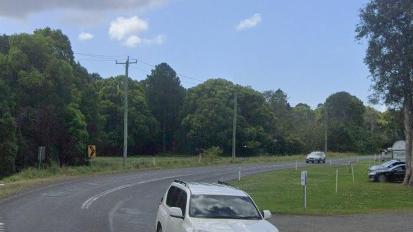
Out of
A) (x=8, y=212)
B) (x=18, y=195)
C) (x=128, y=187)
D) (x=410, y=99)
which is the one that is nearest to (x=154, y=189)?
(x=128, y=187)

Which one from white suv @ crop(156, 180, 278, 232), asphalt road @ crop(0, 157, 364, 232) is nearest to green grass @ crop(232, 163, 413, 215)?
asphalt road @ crop(0, 157, 364, 232)

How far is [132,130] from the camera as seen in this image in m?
111

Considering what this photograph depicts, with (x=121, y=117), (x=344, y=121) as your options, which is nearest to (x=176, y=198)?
(x=121, y=117)

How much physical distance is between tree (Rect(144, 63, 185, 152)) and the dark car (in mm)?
78227

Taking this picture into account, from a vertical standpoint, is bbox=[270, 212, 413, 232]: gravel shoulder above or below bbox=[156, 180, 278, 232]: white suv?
below

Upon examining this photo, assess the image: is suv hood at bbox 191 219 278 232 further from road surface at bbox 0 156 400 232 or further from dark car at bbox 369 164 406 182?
dark car at bbox 369 164 406 182

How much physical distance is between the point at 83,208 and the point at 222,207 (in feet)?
42.7

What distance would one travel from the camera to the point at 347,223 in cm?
1914

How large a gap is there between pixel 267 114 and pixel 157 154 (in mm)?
23231

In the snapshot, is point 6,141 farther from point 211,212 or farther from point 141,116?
point 141,116

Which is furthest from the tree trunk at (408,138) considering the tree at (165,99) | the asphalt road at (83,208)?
the tree at (165,99)

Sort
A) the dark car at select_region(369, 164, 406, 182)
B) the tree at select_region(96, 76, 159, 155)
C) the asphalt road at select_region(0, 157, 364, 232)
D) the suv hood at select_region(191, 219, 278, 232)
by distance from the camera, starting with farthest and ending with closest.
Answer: the tree at select_region(96, 76, 159, 155), the dark car at select_region(369, 164, 406, 182), the asphalt road at select_region(0, 157, 364, 232), the suv hood at select_region(191, 219, 278, 232)

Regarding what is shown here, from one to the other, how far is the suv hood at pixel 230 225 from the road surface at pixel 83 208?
7028mm

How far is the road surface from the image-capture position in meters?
17.7
